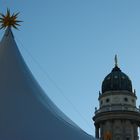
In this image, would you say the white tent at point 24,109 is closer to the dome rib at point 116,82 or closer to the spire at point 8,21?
the spire at point 8,21

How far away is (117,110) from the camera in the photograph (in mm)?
66125

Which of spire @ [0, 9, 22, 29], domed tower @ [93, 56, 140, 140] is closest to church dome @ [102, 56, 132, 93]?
domed tower @ [93, 56, 140, 140]

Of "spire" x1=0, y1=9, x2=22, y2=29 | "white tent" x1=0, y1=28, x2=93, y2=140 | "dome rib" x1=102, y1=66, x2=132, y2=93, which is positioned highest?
"dome rib" x1=102, y1=66, x2=132, y2=93

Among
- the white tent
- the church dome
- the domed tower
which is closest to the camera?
the white tent

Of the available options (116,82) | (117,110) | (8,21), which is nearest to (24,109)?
(8,21)

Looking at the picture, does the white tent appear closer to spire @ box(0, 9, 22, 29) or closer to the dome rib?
spire @ box(0, 9, 22, 29)

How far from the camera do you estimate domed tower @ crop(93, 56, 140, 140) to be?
216ft

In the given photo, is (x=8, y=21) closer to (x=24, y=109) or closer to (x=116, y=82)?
(x=24, y=109)

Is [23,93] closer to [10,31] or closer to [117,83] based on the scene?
[10,31]

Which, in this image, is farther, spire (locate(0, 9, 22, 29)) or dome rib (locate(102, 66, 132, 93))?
dome rib (locate(102, 66, 132, 93))

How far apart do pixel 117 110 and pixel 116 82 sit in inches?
198

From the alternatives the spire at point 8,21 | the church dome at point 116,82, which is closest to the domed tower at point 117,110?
the church dome at point 116,82

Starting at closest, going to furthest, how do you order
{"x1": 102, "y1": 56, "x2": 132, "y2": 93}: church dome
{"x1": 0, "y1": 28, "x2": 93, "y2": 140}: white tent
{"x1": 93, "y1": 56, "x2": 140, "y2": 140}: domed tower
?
{"x1": 0, "y1": 28, "x2": 93, "y2": 140}: white tent
{"x1": 93, "y1": 56, "x2": 140, "y2": 140}: domed tower
{"x1": 102, "y1": 56, "x2": 132, "y2": 93}: church dome

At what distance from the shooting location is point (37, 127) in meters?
23.0
